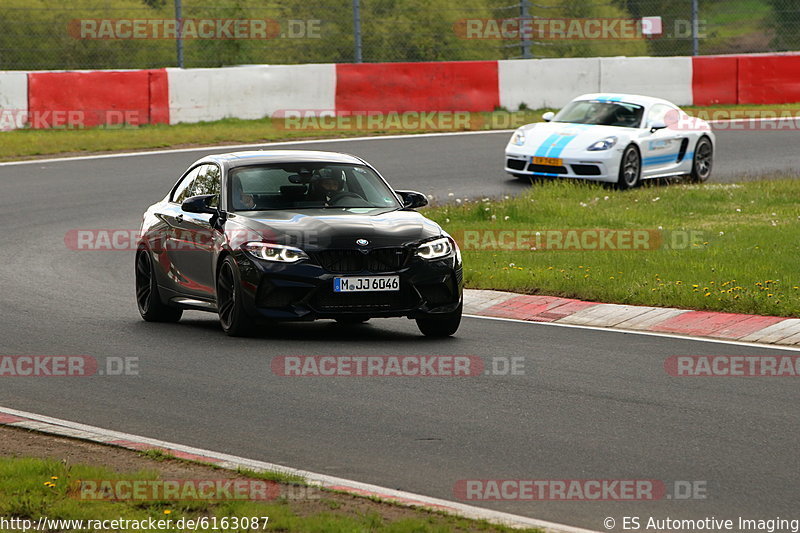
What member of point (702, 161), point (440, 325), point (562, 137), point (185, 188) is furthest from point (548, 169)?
point (440, 325)

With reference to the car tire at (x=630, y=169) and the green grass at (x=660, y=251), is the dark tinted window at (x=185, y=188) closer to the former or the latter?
the green grass at (x=660, y=251)

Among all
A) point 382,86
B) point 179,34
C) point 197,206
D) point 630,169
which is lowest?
point 630,169

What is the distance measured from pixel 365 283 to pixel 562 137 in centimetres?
1118

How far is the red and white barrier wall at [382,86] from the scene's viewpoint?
24859mm

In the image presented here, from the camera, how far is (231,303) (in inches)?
426

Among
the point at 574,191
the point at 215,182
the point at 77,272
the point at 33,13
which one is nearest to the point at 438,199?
the point at 574,191

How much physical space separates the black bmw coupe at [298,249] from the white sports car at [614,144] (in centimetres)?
935

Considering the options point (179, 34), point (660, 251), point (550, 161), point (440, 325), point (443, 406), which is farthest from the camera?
point (179, 34)
